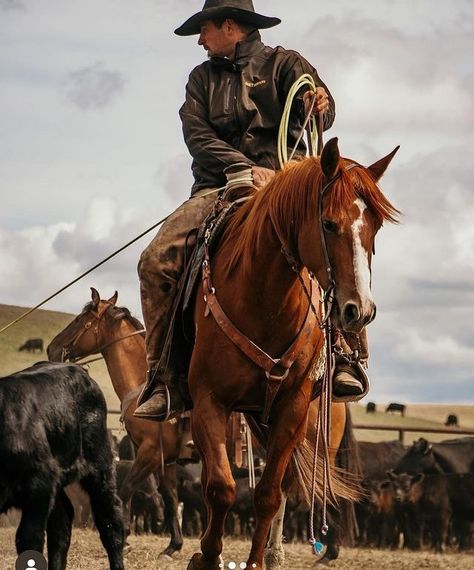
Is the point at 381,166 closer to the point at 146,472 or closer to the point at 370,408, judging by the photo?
the point at 146,472

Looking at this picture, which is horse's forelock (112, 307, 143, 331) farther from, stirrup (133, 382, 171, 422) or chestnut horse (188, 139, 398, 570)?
chestnut horse (188, 139, 398, 570)

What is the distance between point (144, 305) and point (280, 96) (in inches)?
67.2

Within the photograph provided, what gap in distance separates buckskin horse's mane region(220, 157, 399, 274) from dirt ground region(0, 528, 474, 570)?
5.30m

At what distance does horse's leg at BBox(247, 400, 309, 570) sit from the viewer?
7402 millimetres

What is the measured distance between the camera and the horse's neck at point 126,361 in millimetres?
15031

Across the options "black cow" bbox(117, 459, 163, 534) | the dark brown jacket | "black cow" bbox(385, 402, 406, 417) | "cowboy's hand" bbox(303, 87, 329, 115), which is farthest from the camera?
"black cow" bbox(385, 402, 406, 417)

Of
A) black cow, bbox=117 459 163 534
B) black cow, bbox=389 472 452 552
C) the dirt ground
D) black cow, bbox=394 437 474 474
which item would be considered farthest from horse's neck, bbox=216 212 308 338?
black cow, bbox=394 437 474 474

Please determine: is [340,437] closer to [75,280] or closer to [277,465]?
[75,280]

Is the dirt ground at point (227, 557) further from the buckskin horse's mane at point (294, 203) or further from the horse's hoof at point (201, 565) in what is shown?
the buckskin horse's mane at point (294, 203)

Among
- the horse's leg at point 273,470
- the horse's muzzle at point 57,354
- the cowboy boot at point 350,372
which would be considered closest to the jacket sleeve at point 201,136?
the cowboy boot at point 350,372

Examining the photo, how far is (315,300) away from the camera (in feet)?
25.0

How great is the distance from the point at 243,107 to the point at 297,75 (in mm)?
420

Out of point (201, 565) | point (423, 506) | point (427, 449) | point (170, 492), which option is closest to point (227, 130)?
point (201, 565)

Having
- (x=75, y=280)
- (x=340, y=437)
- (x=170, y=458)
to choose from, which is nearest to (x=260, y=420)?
(x=75, y=280)
